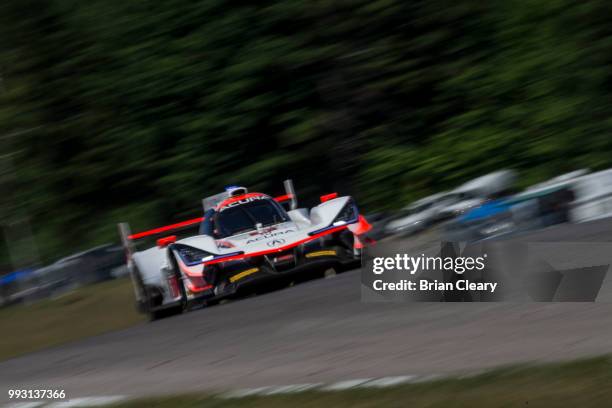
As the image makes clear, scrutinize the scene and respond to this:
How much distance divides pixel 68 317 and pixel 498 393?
880 centimetres

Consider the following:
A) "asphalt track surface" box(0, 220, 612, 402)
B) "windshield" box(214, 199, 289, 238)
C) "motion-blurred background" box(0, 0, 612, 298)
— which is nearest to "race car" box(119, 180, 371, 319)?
"windshield" box(214, 199, 289, 238)

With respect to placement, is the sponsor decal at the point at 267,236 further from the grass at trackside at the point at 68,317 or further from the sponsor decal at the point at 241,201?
the grass at trackside at the point at 68,317

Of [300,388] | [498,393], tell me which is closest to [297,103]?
[300,388]

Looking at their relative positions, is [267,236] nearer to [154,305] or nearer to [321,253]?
[321,253]

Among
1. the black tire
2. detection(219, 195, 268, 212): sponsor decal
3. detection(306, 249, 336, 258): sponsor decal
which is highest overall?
detection(219, 195, 268, 212): sponsor decal

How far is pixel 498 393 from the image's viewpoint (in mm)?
4059

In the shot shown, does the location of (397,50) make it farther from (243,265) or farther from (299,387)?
(299,387)

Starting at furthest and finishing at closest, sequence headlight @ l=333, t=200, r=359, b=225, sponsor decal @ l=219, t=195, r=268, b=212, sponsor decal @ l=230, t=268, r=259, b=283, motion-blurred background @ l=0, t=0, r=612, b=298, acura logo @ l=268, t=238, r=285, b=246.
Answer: motion-blurred background @ l=0, t=0, r=612, b=298, sponsor decal @ l=219, t=195, r=268, b=212, headlight @ l=333, t=200, r=359, b=225, acura logo @ l=268, t=238, r=285, b=246, sponsor decal @ l=230, t=268, r=259, b=283

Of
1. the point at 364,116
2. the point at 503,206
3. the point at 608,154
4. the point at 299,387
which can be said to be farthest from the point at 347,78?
the point at 299,387

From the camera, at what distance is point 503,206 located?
419 inches

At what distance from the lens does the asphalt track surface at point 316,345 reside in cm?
502

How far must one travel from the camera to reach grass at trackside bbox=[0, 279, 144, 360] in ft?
35.0

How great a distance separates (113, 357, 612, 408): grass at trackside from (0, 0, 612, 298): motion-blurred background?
41.5 ft

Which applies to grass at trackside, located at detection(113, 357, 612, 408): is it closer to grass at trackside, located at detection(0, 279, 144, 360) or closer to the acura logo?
the acura logo
